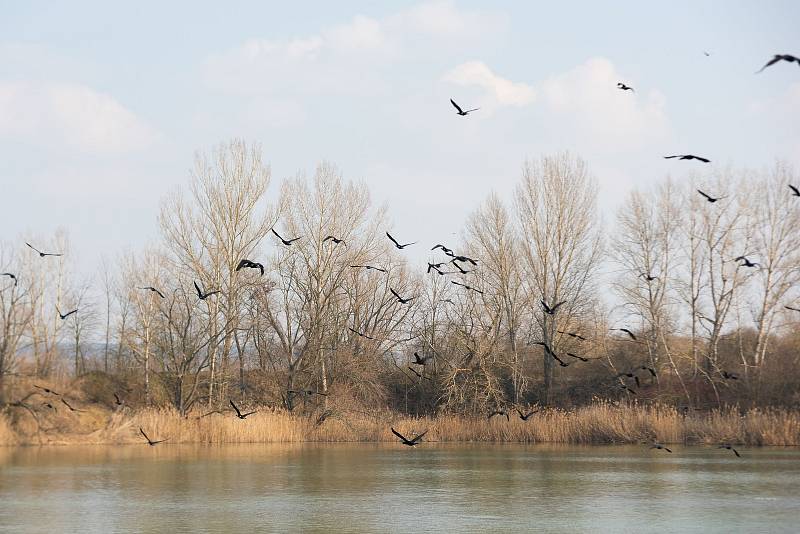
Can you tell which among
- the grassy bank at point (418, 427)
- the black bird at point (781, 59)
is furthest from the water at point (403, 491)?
the black bird at point (781, 59)

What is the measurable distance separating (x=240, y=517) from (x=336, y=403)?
21.8 meters

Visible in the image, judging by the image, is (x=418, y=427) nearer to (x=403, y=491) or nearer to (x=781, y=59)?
(x=403, y=491)

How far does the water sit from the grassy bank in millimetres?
1522

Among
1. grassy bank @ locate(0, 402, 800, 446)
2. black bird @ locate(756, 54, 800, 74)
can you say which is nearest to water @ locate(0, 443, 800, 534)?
grassy bank @ locate(0, 402, 800, 446)

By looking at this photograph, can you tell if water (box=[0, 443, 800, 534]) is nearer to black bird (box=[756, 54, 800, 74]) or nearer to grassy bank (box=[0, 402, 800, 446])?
grassy bank (box=[0, 402, 800, 446])

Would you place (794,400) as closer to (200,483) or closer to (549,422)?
(549,422)

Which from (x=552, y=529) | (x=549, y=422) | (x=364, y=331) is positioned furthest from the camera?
(x=364, y=331)

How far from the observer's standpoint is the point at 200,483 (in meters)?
21.2

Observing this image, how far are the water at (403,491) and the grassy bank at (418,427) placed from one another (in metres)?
1.52

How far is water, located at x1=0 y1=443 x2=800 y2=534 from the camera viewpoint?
50.5ft

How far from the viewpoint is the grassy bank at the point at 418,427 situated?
3120 cm

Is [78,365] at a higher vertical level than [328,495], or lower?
higher

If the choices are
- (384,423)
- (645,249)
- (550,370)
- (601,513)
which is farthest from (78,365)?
(601,513)

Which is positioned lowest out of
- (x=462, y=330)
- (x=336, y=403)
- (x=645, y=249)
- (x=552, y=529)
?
(x=552, y=529)
